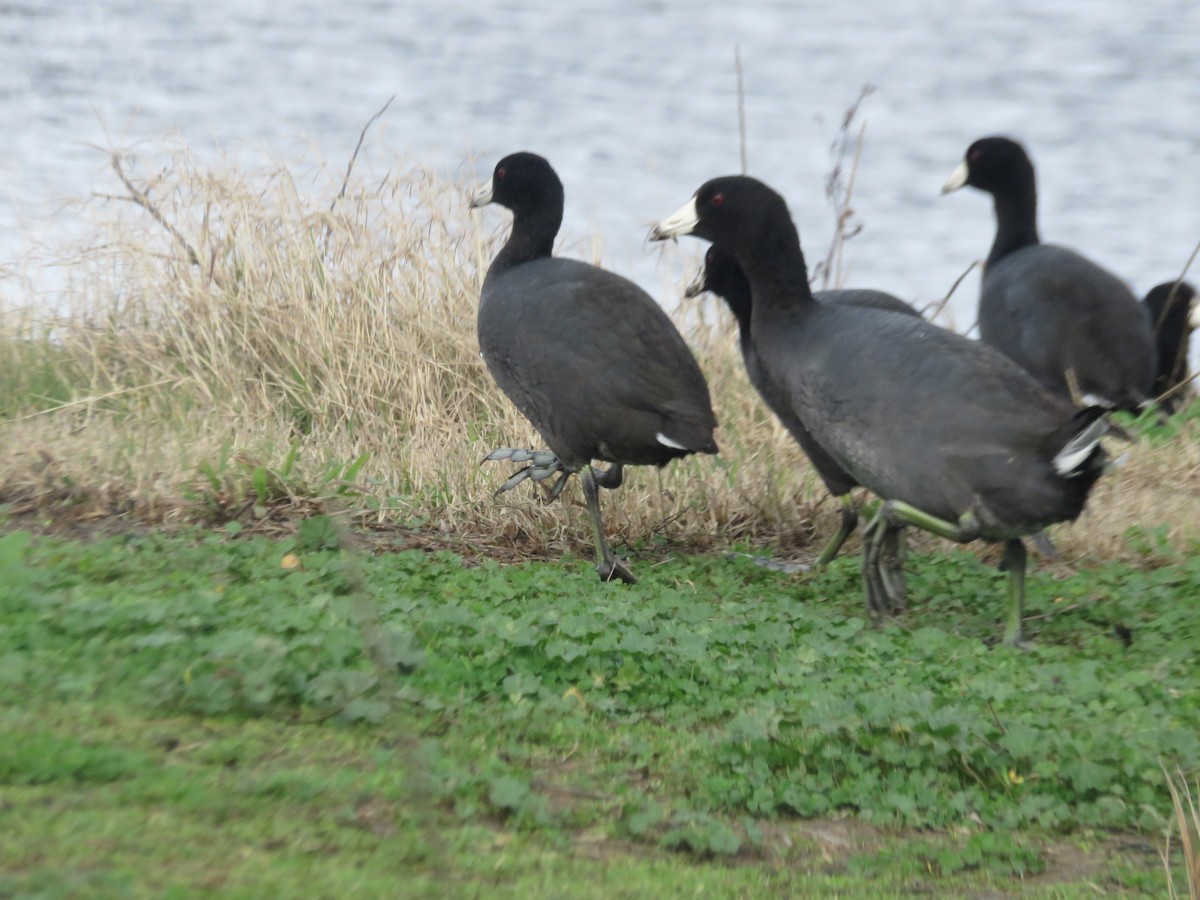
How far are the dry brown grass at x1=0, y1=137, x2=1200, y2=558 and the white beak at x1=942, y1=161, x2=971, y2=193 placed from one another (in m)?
1.37

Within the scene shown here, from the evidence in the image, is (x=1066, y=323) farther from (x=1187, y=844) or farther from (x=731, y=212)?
(x=1187, y=844)

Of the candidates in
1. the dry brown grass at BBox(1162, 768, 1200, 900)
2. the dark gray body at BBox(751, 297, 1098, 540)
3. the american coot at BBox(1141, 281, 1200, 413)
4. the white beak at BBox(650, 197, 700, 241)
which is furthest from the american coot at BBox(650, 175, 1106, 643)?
the american coot at BBox(1141, 281, 1200, 413)

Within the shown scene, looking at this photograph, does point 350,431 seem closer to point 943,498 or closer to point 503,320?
point 503,320

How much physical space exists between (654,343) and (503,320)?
62 cm

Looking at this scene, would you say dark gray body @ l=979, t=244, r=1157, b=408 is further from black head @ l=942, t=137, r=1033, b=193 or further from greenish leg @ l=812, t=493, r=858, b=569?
greenish leg @ l=812, t=493, r=858, b=569

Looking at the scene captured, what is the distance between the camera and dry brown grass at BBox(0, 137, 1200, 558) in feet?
18.3

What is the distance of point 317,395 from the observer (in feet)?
23.5

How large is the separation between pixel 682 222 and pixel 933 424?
1513 mm

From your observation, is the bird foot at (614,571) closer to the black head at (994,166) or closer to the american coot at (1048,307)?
the american coot at (1048,307)

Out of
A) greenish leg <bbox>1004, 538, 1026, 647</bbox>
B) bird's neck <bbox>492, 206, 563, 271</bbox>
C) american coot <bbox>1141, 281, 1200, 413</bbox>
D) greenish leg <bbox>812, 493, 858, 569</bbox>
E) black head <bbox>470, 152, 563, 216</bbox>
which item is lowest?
american coot <bbox>1141, 281, 1200, 413</bbox>

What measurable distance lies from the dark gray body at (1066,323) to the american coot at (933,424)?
1.69m

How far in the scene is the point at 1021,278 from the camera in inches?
245

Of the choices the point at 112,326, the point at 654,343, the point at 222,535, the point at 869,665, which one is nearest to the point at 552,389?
the point at 654,343

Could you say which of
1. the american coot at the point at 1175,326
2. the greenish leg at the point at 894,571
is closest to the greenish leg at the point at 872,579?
the greenish leg at the point at 894,571
